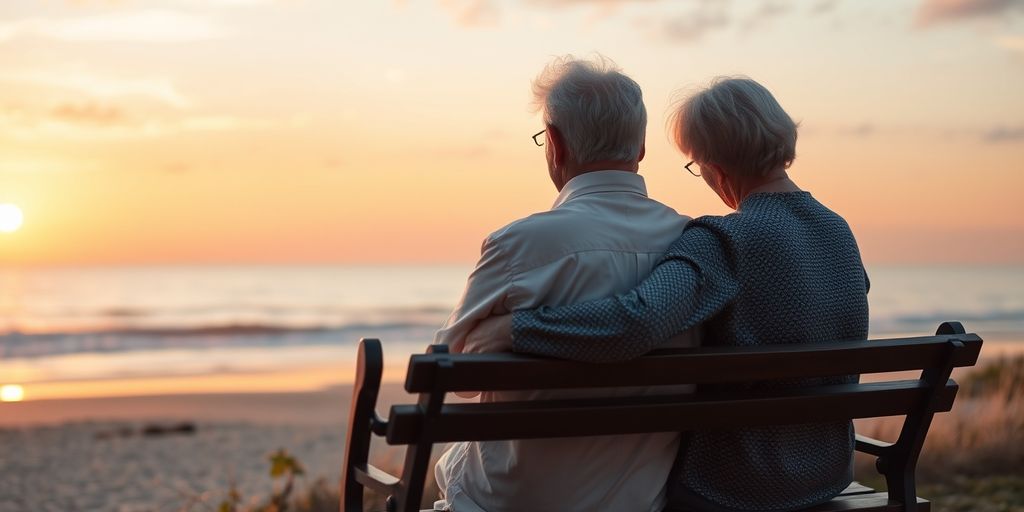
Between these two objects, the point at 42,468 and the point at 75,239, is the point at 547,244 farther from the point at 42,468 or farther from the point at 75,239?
the point at 75,239

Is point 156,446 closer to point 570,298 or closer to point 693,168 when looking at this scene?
point 693,168

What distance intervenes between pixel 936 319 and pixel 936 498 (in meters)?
28.0

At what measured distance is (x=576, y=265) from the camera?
252cm

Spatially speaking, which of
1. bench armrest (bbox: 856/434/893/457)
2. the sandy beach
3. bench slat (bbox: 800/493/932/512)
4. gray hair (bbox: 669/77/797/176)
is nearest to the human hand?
gray hair (bbox: 669/77/797/176)

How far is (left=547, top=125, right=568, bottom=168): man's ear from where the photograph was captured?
2.78m

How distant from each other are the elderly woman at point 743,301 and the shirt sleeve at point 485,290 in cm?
4

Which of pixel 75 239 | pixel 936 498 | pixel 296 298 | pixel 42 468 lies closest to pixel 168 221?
pixel 75 239

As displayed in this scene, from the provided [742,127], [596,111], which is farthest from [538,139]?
[742,127]

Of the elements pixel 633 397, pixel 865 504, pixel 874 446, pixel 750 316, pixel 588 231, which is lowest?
pixel 865 504

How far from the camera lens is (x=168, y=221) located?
58.9 m

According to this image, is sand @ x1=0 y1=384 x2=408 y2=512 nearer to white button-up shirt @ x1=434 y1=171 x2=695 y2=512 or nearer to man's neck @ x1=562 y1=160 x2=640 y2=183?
white button-up shirt @ x1=434 y1=171 x2=695 y2=512

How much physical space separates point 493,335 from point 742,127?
0.91 m

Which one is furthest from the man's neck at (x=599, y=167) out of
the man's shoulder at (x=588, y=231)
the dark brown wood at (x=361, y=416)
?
the dark brown wood at (x=361, y=416)

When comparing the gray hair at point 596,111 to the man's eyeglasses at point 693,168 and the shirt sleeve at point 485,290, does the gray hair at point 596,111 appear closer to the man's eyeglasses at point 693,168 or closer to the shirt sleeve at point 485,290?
the man's eyeglasses at point 693,168
